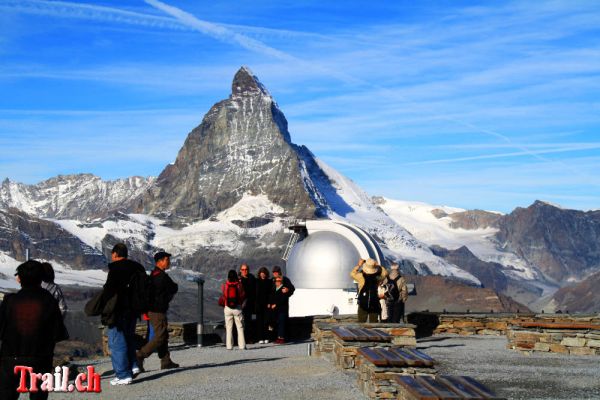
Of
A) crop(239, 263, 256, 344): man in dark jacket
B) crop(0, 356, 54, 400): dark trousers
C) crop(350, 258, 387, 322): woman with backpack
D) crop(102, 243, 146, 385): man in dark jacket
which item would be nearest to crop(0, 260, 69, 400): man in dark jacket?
crop(0, 356, 54, 400): dark trousers

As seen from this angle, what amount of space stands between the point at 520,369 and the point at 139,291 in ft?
20.4

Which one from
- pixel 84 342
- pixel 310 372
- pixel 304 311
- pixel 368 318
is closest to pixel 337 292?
pixel 304 311

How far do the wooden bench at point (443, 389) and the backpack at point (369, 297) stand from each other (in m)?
8.32

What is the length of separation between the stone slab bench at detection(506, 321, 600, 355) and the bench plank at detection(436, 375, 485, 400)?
33.3 feet

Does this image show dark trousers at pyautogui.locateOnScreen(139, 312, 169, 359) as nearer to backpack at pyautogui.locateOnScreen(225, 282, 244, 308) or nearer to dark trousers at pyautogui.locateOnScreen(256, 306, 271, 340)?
backpack at pyautogui.locateOnScreen(225, 282, 244, 308)

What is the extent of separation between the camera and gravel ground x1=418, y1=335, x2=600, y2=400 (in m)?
13.3

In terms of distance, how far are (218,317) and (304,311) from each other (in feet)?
509

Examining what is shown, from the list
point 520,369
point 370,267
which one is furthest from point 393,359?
point 370,267

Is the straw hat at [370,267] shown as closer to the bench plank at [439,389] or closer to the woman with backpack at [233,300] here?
the woman with backpack at [233,300]

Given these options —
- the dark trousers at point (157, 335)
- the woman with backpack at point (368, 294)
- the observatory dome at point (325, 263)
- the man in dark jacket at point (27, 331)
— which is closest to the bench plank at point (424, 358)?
the dark trousers at point (157, 335)

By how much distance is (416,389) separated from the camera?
9.39 metres

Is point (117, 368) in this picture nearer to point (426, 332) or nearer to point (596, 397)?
point (596, 397)

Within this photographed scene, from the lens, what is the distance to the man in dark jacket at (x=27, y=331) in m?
10.1

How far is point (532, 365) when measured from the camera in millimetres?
16875
